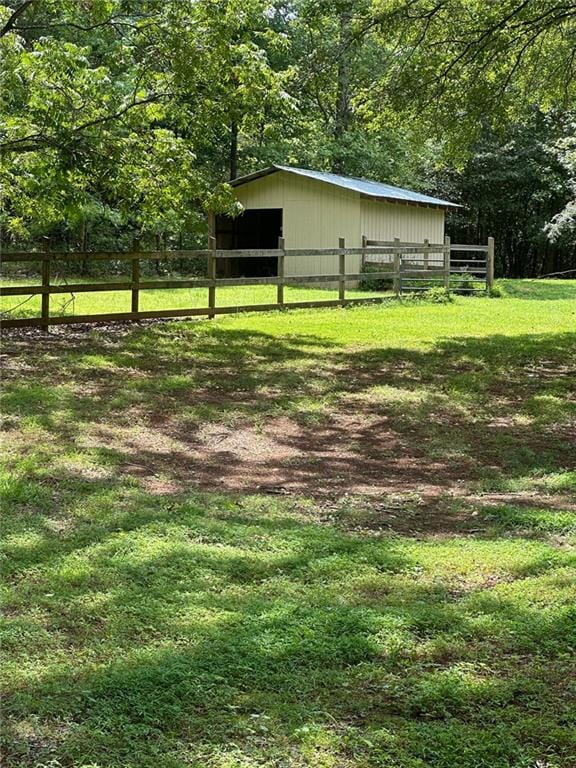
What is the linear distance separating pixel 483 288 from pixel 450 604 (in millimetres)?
20540

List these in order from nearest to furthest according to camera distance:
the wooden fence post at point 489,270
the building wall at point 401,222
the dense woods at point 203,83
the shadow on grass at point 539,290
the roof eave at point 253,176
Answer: the dense woods at point 203,83
the shadow on grass at point 539,290
the wooden fence post at point 489,270
the building wall at point 401,222
the roof eave at point 253,176

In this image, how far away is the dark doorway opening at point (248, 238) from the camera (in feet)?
93.7

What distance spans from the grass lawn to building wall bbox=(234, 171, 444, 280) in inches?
636

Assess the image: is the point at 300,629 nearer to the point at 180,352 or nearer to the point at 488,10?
the point at 180,352

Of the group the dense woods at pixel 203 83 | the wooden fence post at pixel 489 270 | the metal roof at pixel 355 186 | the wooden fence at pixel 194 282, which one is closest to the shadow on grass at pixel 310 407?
the wooden fence at pixel 194 282

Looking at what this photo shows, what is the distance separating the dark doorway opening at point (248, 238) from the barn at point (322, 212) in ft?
0.15

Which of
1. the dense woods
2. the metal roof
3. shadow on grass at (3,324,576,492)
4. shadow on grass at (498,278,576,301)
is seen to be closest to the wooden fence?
the dense woods

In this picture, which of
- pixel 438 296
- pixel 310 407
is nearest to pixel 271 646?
pixel 310 407

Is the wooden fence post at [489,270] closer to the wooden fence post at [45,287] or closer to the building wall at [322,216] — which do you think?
the building wall at [322,216]

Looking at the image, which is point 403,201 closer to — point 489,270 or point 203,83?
Result: point 489,270

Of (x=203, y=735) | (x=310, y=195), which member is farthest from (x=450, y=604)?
(x=310, y=195)

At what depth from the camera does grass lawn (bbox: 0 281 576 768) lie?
111 inches

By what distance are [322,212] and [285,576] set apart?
22.1m

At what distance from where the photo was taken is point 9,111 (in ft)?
45.6
